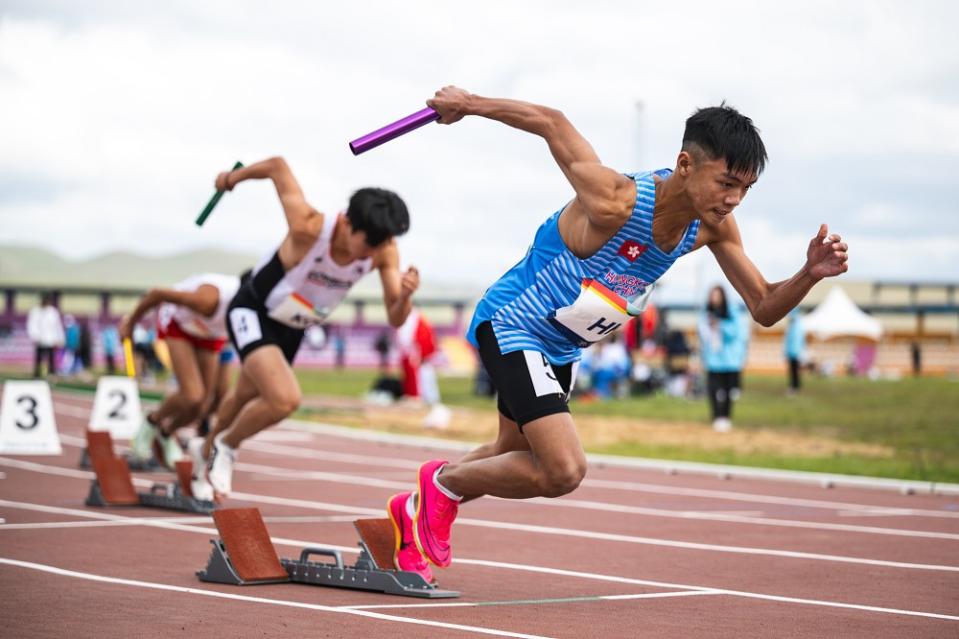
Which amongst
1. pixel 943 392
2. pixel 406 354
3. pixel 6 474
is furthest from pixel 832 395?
pixel 6 474

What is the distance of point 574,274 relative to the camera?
5.88m

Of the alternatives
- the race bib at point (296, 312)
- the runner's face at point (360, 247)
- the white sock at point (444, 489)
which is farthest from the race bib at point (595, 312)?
the race bib at point (296, 312)

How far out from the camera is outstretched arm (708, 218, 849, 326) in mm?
5598

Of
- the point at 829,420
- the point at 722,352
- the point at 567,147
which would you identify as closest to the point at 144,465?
the point at 567,147

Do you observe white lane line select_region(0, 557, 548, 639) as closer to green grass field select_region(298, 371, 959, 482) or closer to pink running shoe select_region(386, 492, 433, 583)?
pink running shoe select_region(386, 492, 433, 583)

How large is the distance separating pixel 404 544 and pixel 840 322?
3924cm

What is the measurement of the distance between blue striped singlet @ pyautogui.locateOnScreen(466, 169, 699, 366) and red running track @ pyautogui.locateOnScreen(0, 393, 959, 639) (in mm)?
1199

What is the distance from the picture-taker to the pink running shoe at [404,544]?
249 inches

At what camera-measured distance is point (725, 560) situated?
25.8 feet

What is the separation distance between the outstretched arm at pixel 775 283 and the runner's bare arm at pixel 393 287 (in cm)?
250

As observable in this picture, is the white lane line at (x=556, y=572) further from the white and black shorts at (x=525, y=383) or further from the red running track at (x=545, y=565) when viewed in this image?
the white and black shorts at (x=525, y=383)

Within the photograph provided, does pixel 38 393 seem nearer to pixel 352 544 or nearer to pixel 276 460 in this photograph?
pixel 276 460

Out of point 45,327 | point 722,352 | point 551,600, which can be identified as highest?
point 45,327

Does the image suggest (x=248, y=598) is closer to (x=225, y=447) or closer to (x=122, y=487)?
(x=225, y=447)
